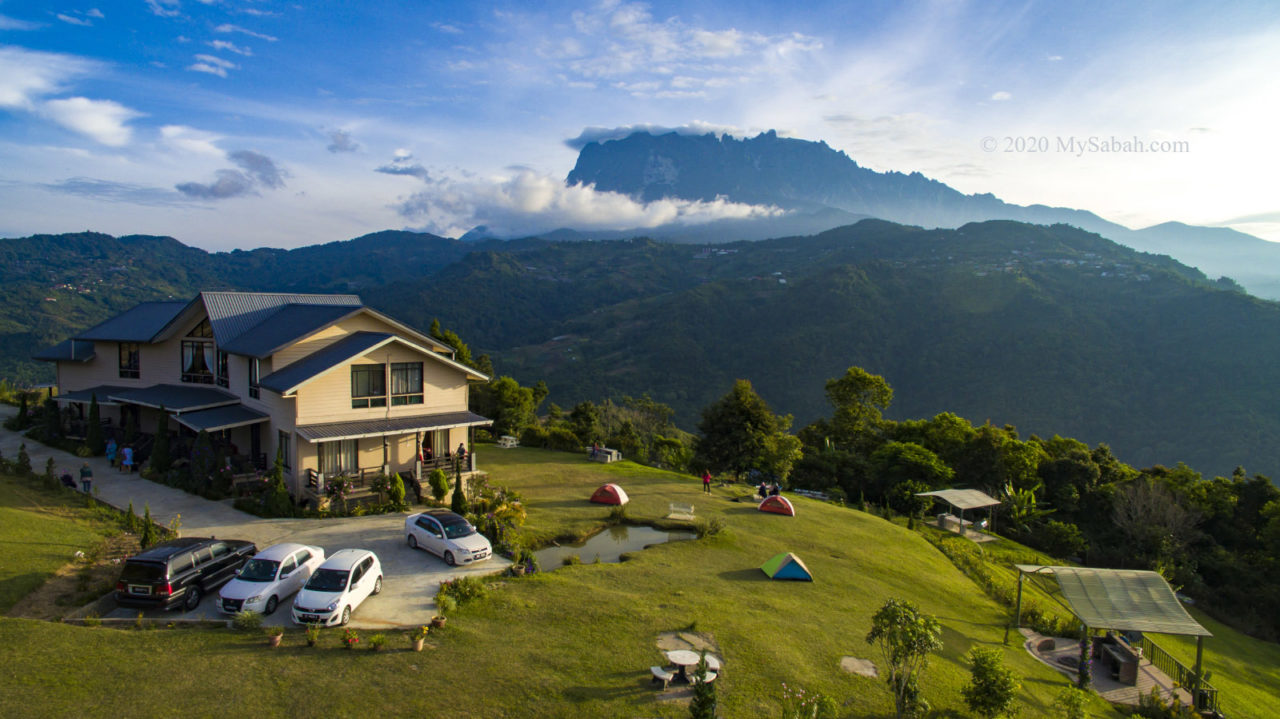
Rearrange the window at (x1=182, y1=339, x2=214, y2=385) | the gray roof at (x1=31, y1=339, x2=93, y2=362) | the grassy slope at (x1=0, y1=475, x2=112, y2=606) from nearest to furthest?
the grassy slope at (x1=0, y1=475, x2=112, y2=606)
the window at (x1=182, y1=339, x2=214, y2=385)
the gray roof at (x1=31, y1=339, x2=93, y2=362)

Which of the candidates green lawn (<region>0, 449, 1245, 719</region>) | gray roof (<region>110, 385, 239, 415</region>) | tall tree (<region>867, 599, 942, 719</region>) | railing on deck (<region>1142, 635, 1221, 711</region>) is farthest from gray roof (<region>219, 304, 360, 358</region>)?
railing on deck (<region>1142, 635, 1221, 711</region>)

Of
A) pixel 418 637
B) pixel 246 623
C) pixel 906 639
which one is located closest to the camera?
pixel 906 639

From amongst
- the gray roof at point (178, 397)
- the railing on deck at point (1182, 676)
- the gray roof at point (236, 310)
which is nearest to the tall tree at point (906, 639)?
the railing on deck at point (1182, 676)

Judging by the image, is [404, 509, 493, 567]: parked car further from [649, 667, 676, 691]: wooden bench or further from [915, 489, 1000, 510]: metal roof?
[915, 489, 1000, 510]: metal roof

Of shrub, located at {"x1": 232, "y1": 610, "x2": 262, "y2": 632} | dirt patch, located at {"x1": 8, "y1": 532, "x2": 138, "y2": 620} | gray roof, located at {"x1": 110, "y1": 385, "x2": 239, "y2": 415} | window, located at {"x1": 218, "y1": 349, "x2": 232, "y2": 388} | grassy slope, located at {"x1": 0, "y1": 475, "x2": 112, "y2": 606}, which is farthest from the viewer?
window, located at {"x1": 218, "y1": 349, "x2": 232, "y2": 388}

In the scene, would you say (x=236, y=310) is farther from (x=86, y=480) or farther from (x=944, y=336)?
(x=944, y=336)

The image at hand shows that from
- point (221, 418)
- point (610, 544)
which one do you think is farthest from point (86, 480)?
point (610, 544)

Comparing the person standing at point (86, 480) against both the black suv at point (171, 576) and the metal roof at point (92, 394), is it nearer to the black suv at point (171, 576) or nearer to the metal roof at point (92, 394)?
the metal roof at point (92, 394)

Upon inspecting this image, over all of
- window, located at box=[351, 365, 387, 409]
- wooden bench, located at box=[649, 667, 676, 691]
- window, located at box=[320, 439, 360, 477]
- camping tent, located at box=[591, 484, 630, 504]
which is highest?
window, located at box=[351, 365, 387, 409]
